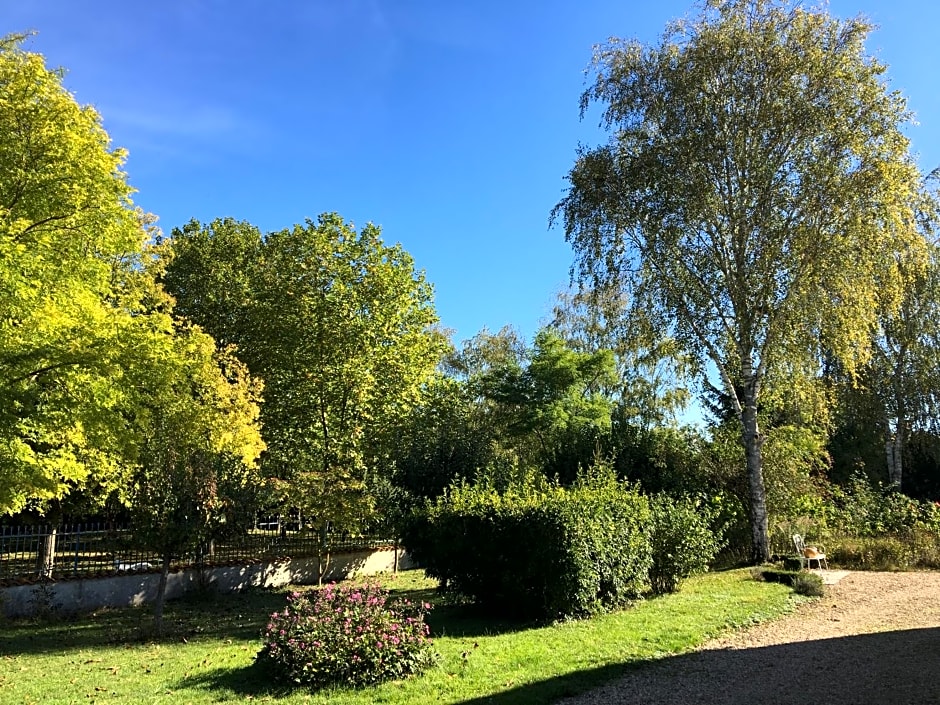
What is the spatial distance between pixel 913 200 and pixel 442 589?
1703cm

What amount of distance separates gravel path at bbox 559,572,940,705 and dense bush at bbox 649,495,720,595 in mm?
2273

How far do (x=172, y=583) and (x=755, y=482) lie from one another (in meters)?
14.8

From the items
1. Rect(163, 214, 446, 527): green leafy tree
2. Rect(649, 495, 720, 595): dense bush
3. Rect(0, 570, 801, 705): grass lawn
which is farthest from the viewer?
Rect(163, 214, 446, 527): green leafy tree

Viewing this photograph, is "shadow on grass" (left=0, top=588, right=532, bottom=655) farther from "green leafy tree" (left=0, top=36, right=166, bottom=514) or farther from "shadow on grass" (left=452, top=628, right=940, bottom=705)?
"shadow on grass" (left=452, top=628, right=940, bottom=705)

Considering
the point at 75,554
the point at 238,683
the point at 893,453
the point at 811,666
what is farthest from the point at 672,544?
the point at 893,453

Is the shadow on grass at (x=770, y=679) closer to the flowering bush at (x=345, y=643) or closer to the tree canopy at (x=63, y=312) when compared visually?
the flowering bush at (x=345, y=643)

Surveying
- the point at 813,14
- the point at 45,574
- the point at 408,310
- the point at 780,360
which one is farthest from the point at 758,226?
the point at 45,574

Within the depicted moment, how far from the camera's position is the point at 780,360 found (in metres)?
17.7

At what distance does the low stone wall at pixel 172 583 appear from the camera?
1280cm

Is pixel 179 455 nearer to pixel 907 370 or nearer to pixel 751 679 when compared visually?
pixel 751 679

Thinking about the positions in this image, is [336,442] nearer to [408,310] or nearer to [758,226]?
[408,310]

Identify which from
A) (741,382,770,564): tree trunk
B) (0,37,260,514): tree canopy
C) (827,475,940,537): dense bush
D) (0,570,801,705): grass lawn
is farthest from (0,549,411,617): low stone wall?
(827,475,940,537): dense bush

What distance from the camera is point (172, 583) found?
48.9 ft

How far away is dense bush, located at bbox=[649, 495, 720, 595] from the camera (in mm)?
12094
